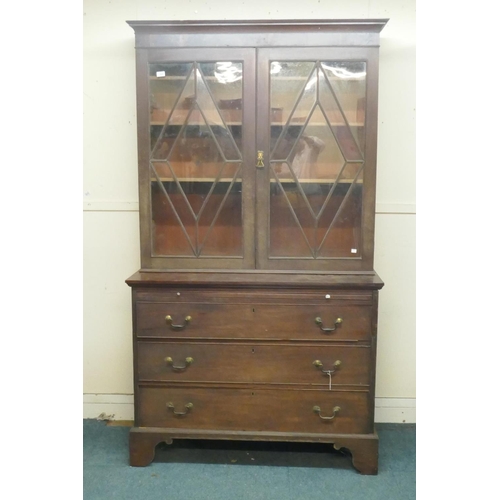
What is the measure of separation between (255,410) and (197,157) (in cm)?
118

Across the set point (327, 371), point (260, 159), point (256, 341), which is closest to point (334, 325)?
point (327, 371)

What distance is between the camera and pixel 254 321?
208 cm

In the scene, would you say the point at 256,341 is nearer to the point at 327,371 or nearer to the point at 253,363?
the point at 253,363

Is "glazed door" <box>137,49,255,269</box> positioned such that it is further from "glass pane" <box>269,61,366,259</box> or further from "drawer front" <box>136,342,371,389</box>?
"drawer front" <box>136,342,371,389</box>

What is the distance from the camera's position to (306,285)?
6.72 feet

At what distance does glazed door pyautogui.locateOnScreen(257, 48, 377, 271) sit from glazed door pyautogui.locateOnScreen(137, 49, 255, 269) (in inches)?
3.2

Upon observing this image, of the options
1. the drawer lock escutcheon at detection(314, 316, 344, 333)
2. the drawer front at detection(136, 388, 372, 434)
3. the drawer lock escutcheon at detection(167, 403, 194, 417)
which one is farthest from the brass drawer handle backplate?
the drawer lock escutcheon at detection(167, 403, 194, 417)

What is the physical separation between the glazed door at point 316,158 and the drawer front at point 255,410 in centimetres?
58

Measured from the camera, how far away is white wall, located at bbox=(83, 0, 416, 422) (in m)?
2.38

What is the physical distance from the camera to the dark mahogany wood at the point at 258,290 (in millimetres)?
2074

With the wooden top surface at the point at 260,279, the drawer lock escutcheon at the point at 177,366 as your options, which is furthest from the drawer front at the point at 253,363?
the wooden top surface at the point at 260,279

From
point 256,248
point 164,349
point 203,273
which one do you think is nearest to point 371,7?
point 256,248
